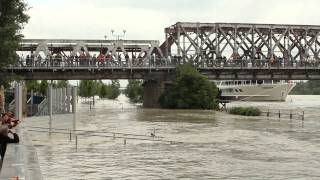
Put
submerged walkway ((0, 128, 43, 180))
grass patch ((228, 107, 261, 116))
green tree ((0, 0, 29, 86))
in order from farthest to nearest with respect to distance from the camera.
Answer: grass patch ((228, 107, 261, 116)) → green tree ((0, 0, 29, 86)) → submerged walkway ((0, 128, 43, 180))

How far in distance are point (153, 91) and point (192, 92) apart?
1199 cm

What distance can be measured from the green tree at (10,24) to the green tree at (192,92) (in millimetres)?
70507

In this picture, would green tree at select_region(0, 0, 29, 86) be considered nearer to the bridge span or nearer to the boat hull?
the bridge span

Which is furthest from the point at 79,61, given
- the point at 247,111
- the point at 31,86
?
the point at 247,111

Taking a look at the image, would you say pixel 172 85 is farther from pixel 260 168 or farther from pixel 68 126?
pixel 260 168

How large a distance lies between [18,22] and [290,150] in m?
17.2

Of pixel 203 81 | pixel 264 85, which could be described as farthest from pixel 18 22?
pixel 264 85

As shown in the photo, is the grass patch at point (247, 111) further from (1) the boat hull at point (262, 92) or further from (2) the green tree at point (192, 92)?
(1) the boat hull at point (262, 92)

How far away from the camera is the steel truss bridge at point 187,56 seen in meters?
108

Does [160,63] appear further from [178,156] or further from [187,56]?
[178,156]

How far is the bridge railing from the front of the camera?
350 feet

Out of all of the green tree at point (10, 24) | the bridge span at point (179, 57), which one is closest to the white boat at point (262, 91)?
the bridge span at point (179, 57)

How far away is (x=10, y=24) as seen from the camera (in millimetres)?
33938

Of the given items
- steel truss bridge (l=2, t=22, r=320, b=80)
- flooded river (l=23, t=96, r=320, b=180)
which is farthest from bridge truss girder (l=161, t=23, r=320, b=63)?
flooded river (l=23, t=96, r=320, b=180)
